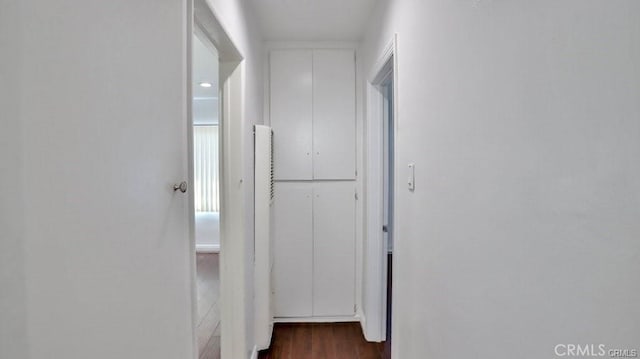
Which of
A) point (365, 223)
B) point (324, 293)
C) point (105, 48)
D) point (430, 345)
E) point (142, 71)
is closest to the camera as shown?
point (105, 48)

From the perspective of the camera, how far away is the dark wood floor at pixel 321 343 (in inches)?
94.0

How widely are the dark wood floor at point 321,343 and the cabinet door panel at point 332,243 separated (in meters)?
0.18

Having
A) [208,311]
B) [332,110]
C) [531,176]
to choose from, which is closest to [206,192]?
[208,311]

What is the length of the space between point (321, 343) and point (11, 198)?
100 inches

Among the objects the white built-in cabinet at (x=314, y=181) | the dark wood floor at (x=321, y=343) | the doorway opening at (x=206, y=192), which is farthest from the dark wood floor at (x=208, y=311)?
the white built-in cabinet at (x=314, y=181)

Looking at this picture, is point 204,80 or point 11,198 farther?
point 204,80

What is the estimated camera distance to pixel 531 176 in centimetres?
61

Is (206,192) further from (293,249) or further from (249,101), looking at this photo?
(249,101)

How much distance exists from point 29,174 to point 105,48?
11.7 inches

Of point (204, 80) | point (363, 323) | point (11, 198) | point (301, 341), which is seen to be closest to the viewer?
point (11, 198)

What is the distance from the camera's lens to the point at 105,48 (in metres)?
0.61

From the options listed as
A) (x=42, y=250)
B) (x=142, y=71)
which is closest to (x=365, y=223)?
(x=142, y=71)

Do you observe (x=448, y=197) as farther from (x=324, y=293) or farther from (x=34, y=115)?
(x=324, y=293)

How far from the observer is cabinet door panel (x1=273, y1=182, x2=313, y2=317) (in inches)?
111
